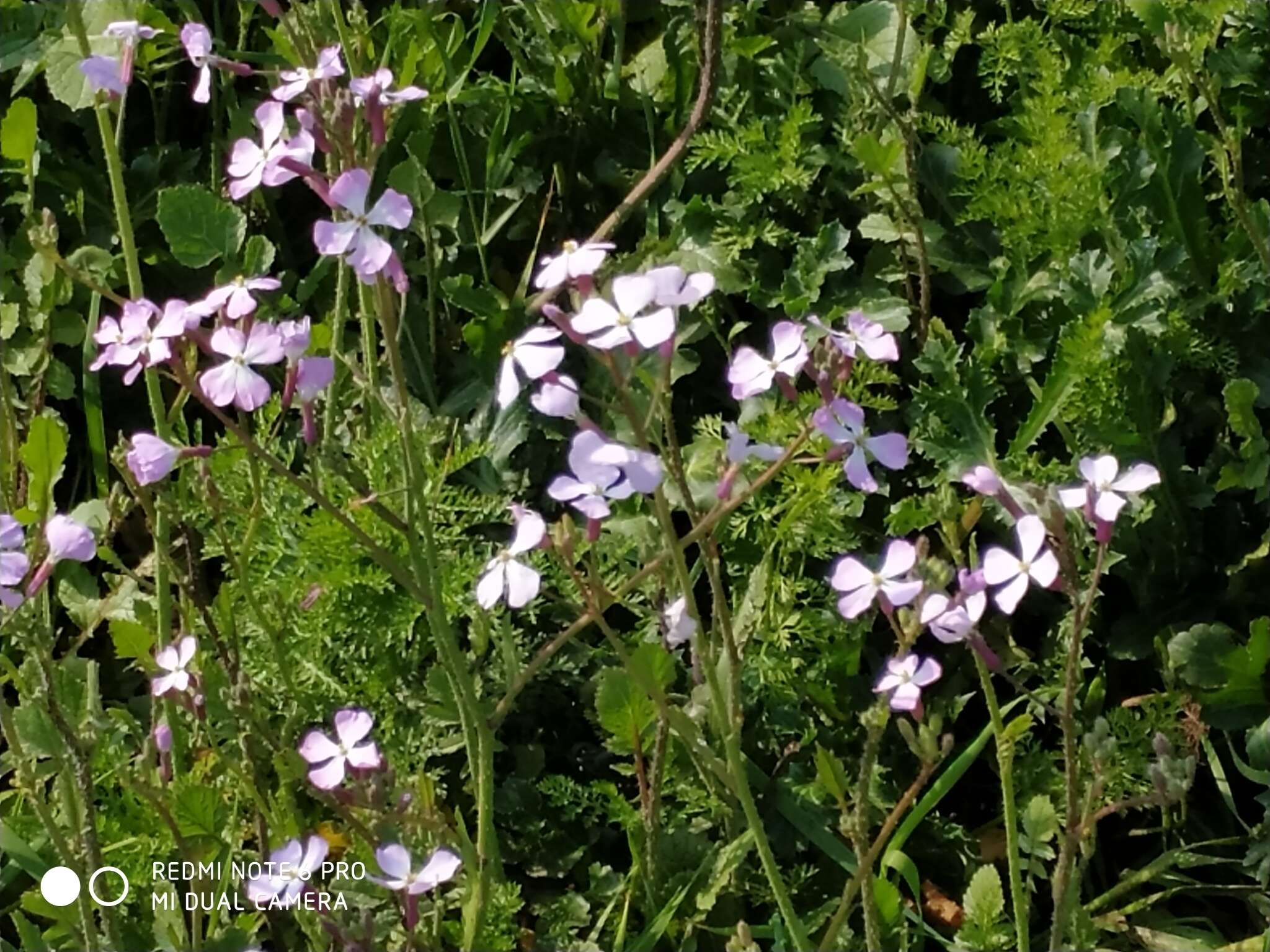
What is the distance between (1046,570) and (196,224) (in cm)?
121

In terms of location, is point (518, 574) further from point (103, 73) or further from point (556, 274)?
point (103, 73)

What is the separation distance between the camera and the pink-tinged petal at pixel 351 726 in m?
1.17

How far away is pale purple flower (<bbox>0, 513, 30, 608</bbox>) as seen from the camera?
1.06 metres

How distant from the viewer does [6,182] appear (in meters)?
2.15

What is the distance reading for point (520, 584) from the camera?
39.3 inches

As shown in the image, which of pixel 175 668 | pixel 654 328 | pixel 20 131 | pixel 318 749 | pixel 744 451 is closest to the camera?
pixel 654 328

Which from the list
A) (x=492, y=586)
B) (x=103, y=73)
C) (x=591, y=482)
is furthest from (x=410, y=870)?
(x=103, y=73)

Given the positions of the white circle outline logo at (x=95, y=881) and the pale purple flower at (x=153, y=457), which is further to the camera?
the white circle outline logo at (x=95, y=881)

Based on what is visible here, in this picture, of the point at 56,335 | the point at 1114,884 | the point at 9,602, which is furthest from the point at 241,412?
the point at 1114,884

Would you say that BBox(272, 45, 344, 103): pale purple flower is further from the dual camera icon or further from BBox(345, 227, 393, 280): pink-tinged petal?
the dual camera icon

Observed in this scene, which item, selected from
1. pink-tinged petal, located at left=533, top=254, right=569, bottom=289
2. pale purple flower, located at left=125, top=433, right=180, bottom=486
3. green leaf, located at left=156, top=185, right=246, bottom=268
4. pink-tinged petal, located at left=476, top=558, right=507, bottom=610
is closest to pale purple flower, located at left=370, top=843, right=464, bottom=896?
pink-tinged petal, located at left=476, top=558, right=507, bottom=610

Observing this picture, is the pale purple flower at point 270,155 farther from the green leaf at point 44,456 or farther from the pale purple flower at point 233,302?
the green leaf at point 44,456

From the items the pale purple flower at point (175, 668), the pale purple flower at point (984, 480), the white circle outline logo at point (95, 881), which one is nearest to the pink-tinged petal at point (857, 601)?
the pale purple flower at point (984, 480)

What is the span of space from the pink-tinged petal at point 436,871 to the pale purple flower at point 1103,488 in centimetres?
52
